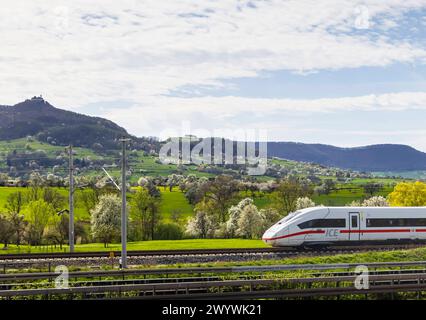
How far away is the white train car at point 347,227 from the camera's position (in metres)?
38.6

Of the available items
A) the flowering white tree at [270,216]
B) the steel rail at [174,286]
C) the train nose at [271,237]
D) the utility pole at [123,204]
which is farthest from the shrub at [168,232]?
the steel rail at [174,286]

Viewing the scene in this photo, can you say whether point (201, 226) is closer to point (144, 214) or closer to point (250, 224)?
point (250, 224)

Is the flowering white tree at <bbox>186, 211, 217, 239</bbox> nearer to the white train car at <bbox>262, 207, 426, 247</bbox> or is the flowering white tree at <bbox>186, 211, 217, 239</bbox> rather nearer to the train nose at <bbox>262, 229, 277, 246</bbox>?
the train nose at <bbox>262, 229, 277, 246</bbox>

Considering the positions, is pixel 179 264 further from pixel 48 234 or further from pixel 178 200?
pixel 178 200

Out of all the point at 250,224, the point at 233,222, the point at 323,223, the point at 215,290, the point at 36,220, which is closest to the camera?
the point at 215,290

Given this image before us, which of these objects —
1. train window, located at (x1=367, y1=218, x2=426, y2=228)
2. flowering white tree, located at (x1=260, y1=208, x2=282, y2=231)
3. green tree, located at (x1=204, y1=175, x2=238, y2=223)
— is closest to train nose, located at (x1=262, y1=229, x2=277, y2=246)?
train window, located at (x1=367, y1=218, x2=426, y2=228)

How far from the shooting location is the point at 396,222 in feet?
136

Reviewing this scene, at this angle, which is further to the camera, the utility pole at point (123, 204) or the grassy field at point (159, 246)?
the grassy field at point (159, 246)

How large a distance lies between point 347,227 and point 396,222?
4272 mm

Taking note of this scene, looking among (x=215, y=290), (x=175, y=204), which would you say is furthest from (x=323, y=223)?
(x=175, y=204)

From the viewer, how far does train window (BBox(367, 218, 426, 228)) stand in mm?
40750

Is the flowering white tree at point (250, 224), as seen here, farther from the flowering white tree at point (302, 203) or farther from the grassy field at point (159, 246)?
the grassy field at point (159, 246)

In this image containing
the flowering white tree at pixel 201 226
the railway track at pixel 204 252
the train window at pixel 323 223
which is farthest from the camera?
the flowering white tree at pixel 201 226
